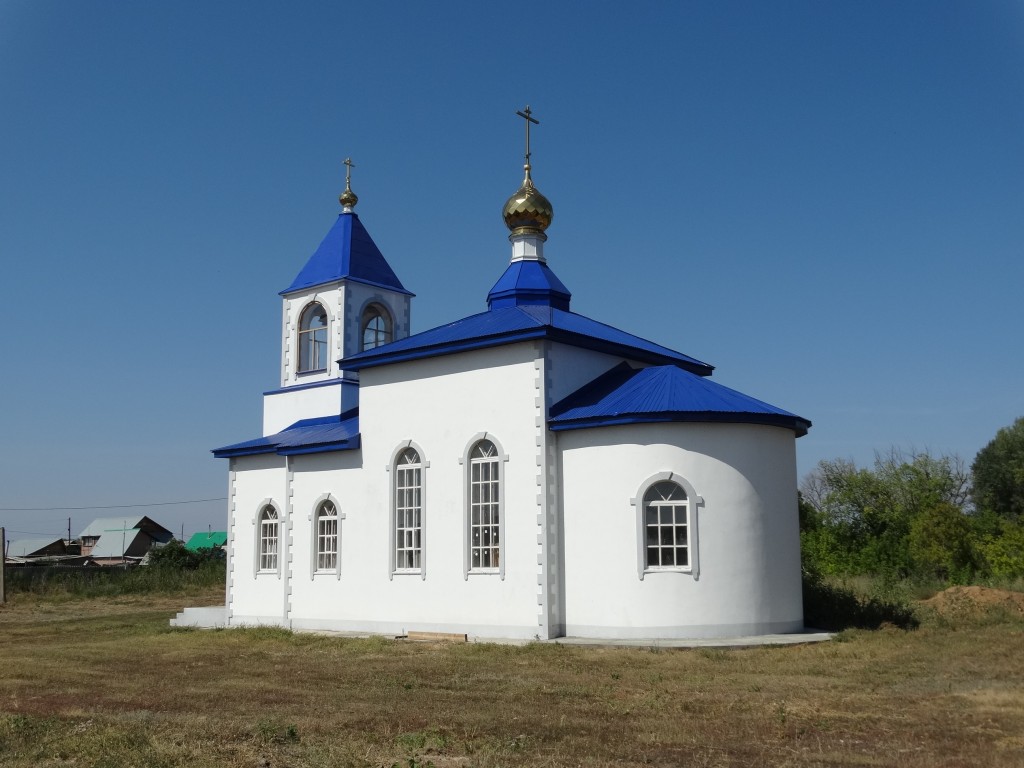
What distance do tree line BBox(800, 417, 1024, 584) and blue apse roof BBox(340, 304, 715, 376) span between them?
23.4 feet

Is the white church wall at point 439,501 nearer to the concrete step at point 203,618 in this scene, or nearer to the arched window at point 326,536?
the arched window at point 326,536

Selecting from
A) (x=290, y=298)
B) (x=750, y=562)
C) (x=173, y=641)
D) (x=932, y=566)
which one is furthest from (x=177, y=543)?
(x=750, y=562)

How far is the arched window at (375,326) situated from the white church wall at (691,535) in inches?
318

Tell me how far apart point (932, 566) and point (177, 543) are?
33.1 meters

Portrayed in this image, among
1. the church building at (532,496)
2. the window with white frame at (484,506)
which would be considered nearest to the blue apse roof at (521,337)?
the church building at (532,496)

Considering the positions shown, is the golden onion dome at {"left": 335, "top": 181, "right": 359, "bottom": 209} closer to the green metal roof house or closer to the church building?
the church building

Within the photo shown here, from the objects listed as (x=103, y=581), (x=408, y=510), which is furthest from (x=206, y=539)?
(x=408, y=510)

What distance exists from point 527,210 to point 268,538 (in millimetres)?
8661

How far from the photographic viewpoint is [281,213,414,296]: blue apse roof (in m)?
22.8

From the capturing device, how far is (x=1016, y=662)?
12.8 m

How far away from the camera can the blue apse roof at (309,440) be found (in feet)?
63.3

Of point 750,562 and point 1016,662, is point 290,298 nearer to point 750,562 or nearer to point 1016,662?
point 750,562

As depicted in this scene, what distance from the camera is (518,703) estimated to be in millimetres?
10125

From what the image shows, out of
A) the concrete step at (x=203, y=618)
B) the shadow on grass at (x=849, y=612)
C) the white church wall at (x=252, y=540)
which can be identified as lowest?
the concrete step at (x=203, y=618)
